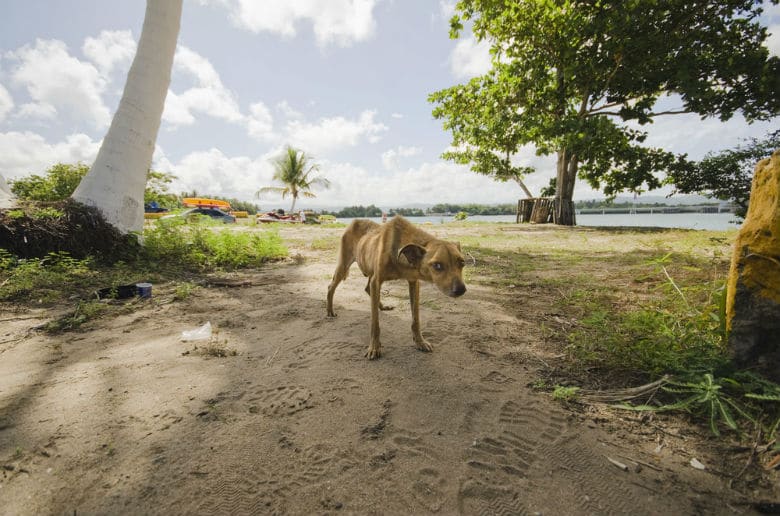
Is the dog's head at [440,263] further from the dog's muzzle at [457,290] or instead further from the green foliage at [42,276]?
the green foliage at [42,276]

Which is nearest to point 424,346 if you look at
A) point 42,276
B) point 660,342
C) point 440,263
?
point 440,263

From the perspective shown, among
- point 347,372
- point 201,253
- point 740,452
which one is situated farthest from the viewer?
point 201,253

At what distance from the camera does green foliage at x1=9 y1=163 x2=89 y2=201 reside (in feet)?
32.9

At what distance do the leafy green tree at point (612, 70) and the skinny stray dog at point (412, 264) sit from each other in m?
14.1

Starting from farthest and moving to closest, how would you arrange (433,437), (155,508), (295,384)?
(295,384)
(433,437)
(155,508)

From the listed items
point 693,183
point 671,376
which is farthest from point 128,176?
point 693,183

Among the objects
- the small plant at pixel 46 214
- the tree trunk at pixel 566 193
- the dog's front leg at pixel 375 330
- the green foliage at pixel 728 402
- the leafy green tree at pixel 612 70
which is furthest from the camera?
the tree trunk at pixel 566 193

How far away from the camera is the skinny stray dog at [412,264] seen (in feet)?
10.1

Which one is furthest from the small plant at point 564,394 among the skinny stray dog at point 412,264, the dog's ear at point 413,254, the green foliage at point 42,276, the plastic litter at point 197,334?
the green foliage at point 42,276

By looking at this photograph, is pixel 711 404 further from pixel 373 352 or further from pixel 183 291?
pixel 183 291

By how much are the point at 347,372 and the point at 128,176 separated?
840 centimetres

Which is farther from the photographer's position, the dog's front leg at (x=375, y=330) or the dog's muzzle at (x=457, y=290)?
the dog's front leg at (x=375, y=330)

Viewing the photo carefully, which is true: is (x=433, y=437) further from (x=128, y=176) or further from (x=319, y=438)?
(x=128, y=176)

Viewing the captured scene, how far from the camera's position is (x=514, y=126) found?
667 inches
